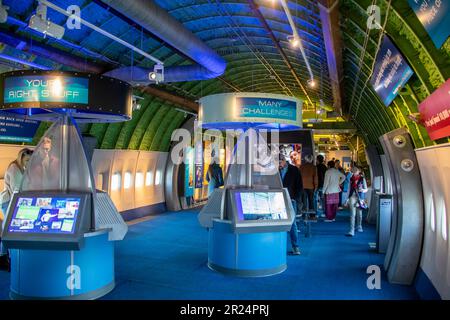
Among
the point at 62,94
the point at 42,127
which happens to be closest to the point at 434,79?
the point at 62,94

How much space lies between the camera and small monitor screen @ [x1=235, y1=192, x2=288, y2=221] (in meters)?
7.11

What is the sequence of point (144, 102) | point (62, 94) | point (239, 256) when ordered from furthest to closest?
point (144, 102), point (239, 256), point (62, 94)

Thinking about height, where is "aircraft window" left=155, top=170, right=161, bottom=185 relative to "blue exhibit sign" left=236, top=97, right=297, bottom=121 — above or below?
below

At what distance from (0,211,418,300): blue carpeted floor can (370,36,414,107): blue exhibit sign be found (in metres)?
3.13

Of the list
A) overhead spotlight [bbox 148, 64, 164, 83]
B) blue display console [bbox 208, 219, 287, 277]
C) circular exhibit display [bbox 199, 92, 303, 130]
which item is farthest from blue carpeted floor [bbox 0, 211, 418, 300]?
overhead spotlight [bbox 148, 64, 164, 83]

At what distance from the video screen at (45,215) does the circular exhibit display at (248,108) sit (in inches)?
104

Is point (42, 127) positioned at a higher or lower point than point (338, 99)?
lower

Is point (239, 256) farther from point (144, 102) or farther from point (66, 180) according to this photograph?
point (144, 102)

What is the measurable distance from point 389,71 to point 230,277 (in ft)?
13.8

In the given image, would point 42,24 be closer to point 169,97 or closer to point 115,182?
point 169,97

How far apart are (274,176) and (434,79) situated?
381 centimetres

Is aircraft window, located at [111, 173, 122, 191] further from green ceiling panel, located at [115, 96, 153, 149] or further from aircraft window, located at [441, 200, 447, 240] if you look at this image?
aircraft window, located at [441, 200, 447, 240]

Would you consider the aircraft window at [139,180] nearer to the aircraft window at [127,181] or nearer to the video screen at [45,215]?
the aircraft window at [127,181]

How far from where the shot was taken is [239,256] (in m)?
7.14
